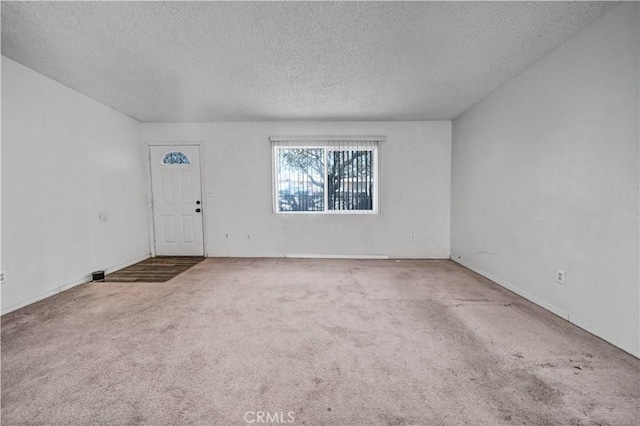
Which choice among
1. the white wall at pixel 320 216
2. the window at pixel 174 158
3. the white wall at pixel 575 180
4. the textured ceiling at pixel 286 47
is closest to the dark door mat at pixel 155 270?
the white wall at pixel 320 216

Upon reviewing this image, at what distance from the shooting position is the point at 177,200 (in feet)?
16.3

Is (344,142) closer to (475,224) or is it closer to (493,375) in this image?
(475,224)

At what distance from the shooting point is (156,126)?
16.0ft

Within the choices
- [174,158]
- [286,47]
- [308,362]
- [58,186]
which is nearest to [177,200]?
[174,158]

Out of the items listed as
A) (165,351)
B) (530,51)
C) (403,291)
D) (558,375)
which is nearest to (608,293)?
(558,375)

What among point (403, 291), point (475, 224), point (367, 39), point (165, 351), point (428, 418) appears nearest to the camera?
point (428, 418)

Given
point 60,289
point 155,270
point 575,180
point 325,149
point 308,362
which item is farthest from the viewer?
point 325,149

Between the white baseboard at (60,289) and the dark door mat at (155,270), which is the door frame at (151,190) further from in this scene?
the white baseboard at (60,289)

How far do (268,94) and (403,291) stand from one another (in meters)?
3.07

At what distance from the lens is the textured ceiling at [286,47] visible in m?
1.95

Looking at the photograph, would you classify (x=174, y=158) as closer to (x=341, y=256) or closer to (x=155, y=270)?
(x=155, y=270)

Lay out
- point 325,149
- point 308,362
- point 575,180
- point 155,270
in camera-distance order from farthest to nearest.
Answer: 1. point 325,149
2. point 155,270
3. point 575,180
4. point 308,362

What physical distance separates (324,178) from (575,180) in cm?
341

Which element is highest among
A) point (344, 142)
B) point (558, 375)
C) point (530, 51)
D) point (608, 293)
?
point (530, 51)
